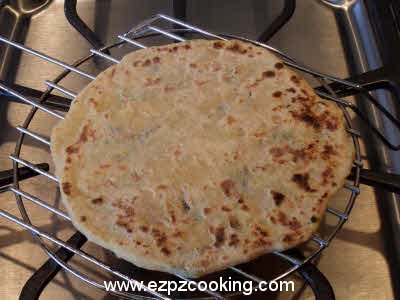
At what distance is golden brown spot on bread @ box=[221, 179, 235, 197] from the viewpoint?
0.94 m

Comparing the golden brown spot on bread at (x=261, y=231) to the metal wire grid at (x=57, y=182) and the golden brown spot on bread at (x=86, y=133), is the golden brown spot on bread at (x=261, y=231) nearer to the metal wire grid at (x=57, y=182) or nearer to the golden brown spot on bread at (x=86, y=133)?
the metal wire grid at (x=57, y=182)

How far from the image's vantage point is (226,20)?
61.5 inches

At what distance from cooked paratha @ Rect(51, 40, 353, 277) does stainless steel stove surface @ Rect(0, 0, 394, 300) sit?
8.5 inches

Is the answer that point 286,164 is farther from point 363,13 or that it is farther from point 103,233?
point 363,13

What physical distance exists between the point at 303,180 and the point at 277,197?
7 centimetres

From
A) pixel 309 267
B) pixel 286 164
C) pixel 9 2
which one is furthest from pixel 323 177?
pixel 9 2

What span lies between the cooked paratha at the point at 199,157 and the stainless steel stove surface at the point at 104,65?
8.5 inches

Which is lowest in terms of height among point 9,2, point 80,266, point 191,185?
point 80,266

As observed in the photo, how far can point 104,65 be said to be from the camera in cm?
143

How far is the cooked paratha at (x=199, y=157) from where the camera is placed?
89 cm

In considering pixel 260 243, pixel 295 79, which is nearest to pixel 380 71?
pixel 295 79

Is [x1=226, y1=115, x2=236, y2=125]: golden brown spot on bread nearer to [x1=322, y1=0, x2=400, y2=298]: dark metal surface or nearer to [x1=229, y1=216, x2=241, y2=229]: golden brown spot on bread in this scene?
[x1=229, y1=216, x2=241, y2=229]: golden brown spot on bread

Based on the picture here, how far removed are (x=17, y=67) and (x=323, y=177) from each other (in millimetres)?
1067

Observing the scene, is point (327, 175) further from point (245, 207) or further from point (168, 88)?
A: point (168, 88)
